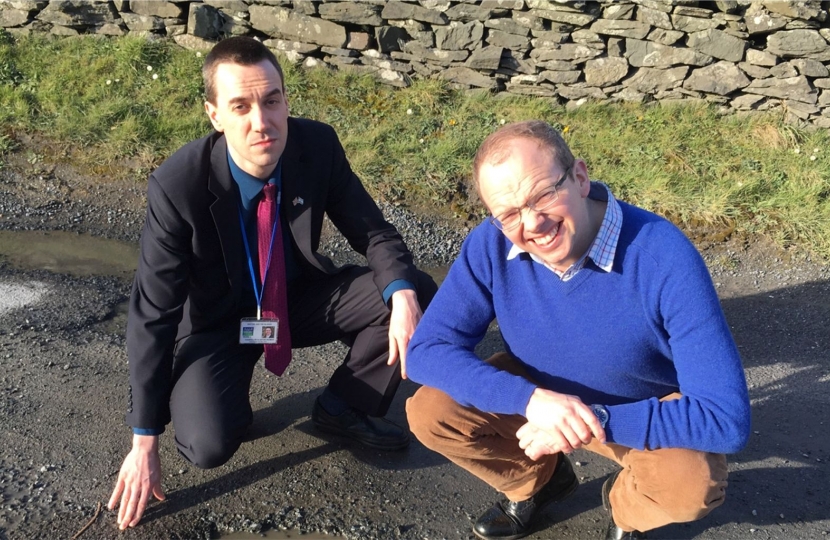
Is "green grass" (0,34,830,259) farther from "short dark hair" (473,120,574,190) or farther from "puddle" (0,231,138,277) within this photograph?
"short dark hair" (473,120,574,190)

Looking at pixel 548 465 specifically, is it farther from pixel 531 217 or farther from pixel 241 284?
pixel 241 284

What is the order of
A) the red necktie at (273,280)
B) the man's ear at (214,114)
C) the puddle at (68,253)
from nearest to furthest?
the man's ear at (214,114) → the red necktie at (273,280) → the puddle at (68,253)

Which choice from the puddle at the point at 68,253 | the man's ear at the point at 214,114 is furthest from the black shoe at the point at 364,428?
the puddle at the point at 68,253

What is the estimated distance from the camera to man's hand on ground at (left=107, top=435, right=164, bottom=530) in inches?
107

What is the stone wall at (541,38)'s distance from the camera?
6262 millimetres

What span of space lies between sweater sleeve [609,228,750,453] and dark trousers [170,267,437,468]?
48.2 inches

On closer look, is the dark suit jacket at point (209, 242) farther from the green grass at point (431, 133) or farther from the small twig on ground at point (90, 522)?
the green grass at point (431, 133)

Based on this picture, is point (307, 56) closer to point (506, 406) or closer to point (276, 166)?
point (276, 166)

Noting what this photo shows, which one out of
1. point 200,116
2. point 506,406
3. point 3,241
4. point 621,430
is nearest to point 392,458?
point 506,406

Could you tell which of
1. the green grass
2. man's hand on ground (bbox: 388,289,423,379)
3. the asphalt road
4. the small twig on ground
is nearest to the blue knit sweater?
man's hand on ground (bbox: 388,289,423,379)

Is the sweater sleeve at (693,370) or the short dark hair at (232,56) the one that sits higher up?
the short dark hair at (232,56)

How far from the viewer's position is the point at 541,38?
671cm

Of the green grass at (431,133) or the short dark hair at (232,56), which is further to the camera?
the green grass at (431,133)

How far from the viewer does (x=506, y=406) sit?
2363mm
